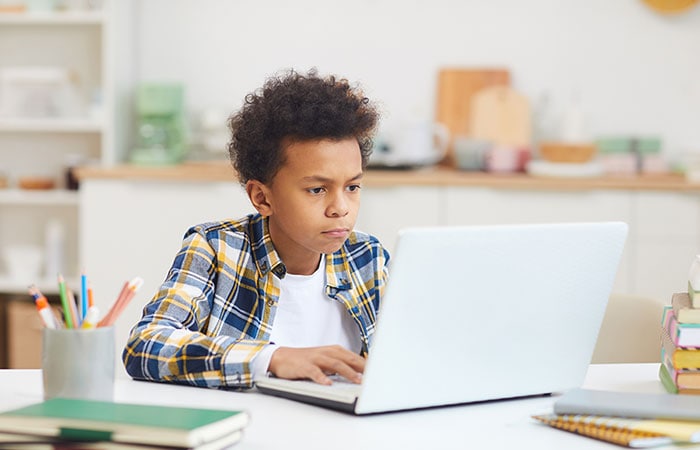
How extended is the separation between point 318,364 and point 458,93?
2.80 metres

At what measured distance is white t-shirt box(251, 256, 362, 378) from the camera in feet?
5.59

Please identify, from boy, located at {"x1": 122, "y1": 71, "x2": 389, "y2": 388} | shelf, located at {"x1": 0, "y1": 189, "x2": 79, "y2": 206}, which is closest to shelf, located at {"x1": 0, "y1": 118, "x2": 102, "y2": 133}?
shelf, located at {"x1": 0, "y1": 189, "x2": 79, "y2": 206}

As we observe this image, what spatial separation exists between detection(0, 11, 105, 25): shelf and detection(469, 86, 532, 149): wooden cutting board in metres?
1.40

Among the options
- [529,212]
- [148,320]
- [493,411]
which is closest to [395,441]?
[493,411]

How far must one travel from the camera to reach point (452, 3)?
13.2 ft

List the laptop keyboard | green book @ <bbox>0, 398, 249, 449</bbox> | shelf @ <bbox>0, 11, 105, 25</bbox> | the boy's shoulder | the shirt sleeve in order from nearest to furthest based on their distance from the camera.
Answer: green book @ <bbox>0, 398, 249, 449</bbox>, the laptop keyboard, the shirt sleeve, the boy's shoulder, shelf @ <bbox>0, 11, 105, 25</bbox>

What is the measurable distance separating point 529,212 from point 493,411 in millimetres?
2377

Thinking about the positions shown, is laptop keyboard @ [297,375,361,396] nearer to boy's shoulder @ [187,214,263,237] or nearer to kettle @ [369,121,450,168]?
boy's shoulder @ [187,214,263,237]

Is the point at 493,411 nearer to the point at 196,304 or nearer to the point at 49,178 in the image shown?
the point at 196,304

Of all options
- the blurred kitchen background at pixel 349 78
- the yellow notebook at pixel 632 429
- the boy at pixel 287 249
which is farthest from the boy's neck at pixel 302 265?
the blurred kitchen background at pixel 349 78

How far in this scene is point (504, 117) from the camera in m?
3.95

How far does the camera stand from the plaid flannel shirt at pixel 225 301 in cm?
142

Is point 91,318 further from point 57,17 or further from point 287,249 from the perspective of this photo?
point 57,17

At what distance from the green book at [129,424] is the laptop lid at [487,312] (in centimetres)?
20
